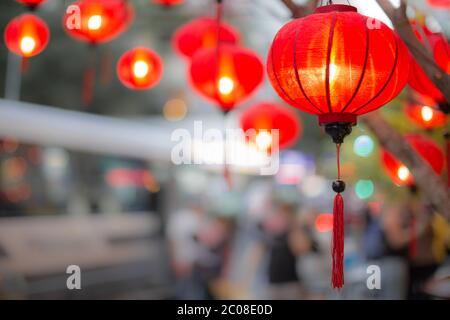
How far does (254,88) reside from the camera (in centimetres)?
481

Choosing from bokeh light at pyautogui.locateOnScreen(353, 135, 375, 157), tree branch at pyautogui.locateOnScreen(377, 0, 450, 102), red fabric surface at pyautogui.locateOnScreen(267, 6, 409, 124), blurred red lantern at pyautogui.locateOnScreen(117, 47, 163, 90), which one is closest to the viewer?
red fabric surface at pyautogui.locateOnScreen(267, 6, 409, 124)

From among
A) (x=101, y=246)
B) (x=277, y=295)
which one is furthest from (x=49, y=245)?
(x=277, y=295)

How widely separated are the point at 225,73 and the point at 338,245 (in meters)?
1.91

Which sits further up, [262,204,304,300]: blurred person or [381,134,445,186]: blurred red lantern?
[381,134,445,186]: blurred red lantern

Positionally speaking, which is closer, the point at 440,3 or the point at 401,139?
the point at 401,139

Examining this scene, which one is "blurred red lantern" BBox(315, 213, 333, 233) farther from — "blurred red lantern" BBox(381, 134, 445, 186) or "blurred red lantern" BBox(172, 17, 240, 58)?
"blurred red lantern" BBox(172, 17, 240, 58)

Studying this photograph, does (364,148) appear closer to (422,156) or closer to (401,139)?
(422,156)

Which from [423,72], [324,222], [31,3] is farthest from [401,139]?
[324,222]

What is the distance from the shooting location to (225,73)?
457 centimetres

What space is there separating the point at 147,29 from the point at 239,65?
10864mm

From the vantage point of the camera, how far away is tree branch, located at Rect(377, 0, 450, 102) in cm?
311

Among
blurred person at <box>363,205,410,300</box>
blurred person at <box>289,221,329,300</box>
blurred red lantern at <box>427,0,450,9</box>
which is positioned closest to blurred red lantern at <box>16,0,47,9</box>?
blurred red lantern at <box>427,0,450,9</box>

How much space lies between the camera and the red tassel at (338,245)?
9.82ft

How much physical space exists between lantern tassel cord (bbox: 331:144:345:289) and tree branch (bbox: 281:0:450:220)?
0.61m
